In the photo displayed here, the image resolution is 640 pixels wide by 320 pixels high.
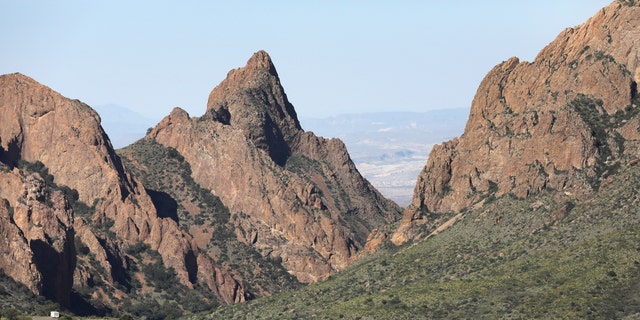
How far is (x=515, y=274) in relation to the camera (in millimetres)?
171000

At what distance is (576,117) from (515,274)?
34448 mm

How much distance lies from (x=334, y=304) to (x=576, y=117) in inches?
1689

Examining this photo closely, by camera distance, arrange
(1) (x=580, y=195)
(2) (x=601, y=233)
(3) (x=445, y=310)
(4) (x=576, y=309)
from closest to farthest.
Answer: (4) (x=576, y=309) → (3) (x=445, y=310) → (2) (x=601, y=233) → (1) (x=580, y=195)

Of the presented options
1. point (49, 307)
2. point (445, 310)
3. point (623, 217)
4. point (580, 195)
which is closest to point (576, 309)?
point (445, 310)

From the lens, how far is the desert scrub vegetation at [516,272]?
157 m

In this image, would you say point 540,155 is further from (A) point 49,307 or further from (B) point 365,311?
(A) point 49,307

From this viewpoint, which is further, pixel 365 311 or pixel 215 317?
pixel 215 317

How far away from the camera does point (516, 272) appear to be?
17200cm

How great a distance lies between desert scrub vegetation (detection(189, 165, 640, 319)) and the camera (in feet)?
516

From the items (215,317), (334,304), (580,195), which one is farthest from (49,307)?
(580,195)

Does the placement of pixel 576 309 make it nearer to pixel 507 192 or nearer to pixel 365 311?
pixel 365 311

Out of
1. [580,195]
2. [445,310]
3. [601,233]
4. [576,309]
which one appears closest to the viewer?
[576,309]

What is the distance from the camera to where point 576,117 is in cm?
19712

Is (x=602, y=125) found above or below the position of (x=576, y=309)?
above
